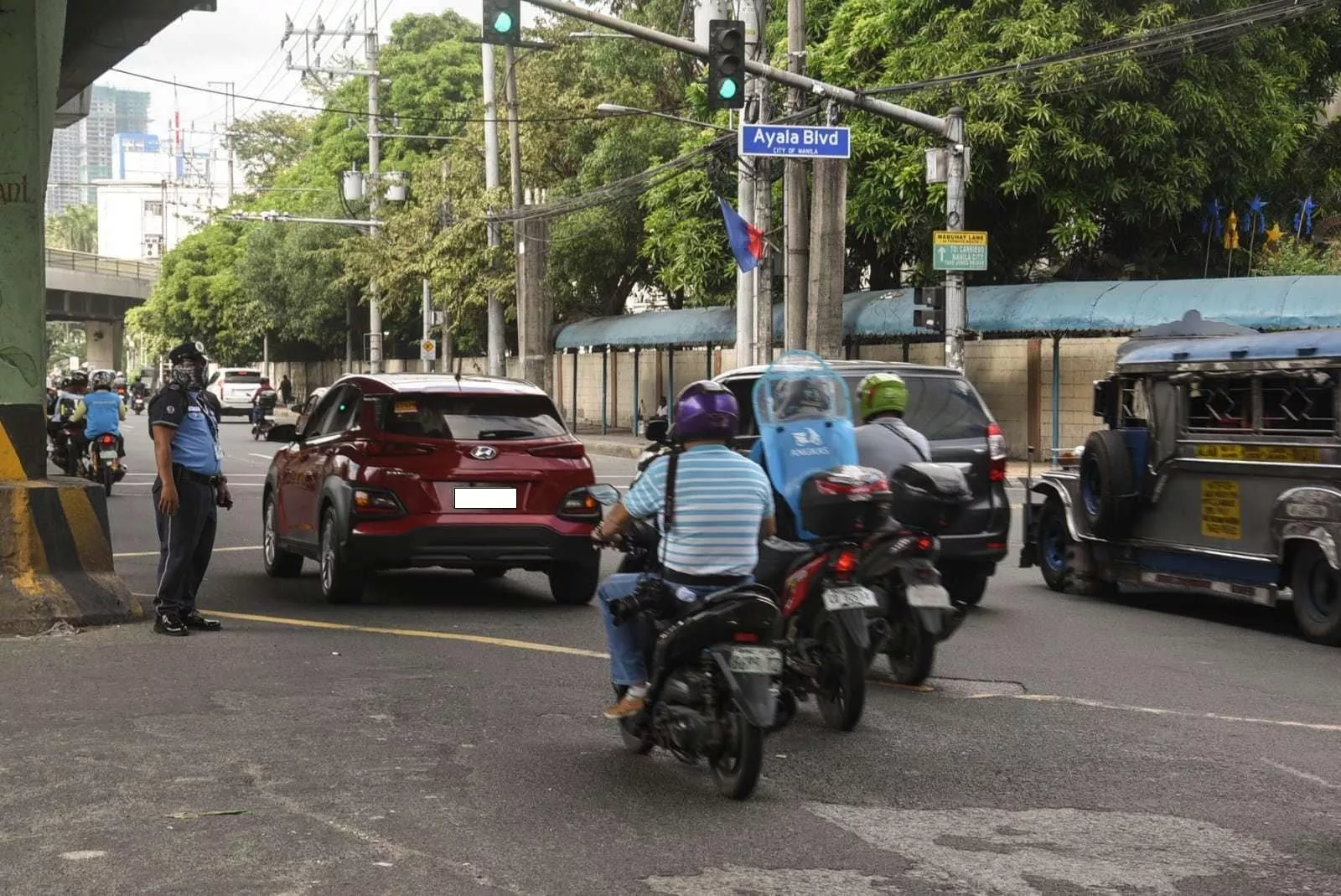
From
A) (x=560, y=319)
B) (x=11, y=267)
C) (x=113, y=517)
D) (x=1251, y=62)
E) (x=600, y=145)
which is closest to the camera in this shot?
(x=11, y=267)

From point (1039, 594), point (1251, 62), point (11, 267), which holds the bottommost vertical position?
point (1039, 594)

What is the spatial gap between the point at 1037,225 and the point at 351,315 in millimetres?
39285

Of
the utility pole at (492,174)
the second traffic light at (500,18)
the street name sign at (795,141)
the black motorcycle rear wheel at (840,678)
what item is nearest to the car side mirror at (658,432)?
the black motorcycle rear wheel at (840,678)

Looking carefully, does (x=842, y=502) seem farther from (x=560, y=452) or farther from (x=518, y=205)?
(x=518, y=205)

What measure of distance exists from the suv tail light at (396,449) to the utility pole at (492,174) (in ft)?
100

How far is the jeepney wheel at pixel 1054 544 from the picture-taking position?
46.4ft

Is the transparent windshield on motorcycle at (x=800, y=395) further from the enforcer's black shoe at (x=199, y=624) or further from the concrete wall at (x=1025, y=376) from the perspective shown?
the concrete wall at (x=1025, y=376)

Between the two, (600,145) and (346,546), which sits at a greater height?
(600,145)

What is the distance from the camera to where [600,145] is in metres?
42.8

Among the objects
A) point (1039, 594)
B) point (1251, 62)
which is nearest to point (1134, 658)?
point (1039, 594)

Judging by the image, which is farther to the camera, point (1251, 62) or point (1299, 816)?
point (1251, 62)

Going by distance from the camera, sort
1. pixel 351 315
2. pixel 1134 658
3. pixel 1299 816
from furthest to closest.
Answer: pixel 351 315 < pixel 1134 658 < pixel 1299 816

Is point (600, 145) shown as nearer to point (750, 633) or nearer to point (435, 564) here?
point (435, 564)

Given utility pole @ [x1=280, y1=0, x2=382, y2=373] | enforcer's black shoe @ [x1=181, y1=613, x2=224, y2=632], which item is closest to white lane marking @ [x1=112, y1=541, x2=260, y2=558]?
enforcer's black shoe @ [x1=181, y1=613, x2=224, y2=632]
